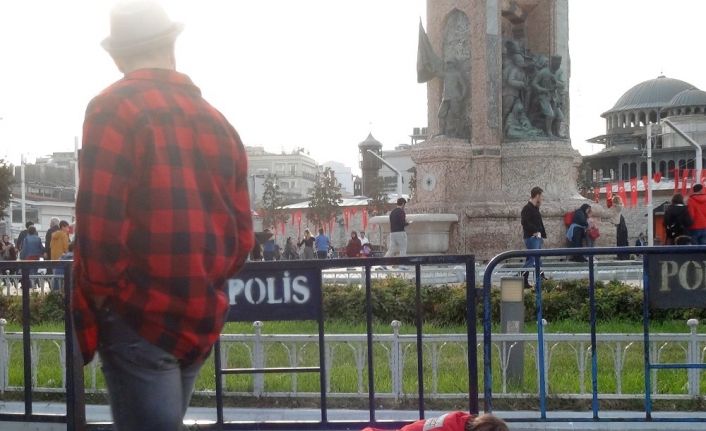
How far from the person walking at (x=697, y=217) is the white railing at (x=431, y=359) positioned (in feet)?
26.1

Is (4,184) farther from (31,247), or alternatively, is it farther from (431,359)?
(431,359)

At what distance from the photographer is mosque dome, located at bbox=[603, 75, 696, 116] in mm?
100688

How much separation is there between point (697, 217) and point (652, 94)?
89.6 m

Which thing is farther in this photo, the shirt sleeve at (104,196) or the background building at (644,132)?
the background building at (644,132)

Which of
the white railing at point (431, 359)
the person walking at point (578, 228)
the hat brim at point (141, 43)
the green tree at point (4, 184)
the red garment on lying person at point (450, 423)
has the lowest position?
the white railing at point (431, 359)

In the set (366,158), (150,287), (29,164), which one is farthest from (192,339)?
(29,164)

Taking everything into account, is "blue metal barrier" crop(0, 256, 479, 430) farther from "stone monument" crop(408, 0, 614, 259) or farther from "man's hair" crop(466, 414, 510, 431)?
"stone monument" crop(408, 0, 614, 259)

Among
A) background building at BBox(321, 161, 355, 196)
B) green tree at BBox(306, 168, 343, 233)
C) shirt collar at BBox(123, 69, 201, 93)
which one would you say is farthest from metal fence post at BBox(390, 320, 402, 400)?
background building at BBox(321, 161, 355, 196)

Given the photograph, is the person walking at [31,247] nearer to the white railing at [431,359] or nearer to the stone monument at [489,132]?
the stone monument at [489,132]

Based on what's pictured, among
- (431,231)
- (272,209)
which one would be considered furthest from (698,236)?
(272,209)

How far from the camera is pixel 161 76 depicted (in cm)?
312

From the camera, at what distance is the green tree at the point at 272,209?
7312 cm

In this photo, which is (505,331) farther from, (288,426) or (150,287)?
(150,287)

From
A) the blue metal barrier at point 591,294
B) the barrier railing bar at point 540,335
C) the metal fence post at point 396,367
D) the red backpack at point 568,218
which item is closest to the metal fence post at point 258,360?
the metal fence post at point 396,367
